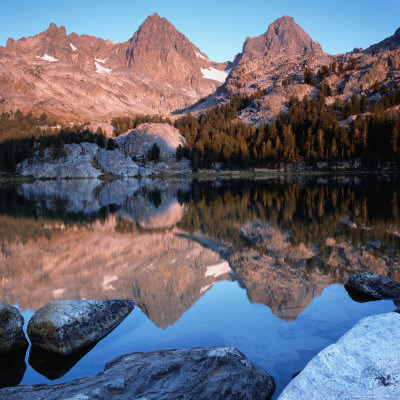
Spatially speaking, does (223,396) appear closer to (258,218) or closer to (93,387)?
(93,387)

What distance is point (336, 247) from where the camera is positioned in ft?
52.2

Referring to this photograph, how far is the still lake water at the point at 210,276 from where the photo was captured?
7990mm

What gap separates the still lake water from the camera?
799 cm

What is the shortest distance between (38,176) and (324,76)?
15453cm

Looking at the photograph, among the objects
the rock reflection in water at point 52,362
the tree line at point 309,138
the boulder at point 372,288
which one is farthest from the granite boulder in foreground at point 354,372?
the tree line at point 309,138

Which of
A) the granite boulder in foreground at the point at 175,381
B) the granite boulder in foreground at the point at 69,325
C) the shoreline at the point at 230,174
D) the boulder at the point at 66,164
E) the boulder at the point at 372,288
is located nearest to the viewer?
the granite boulder in foreground at the point at 175,381

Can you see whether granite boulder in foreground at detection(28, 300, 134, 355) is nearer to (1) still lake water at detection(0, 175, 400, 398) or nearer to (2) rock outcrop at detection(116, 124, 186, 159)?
(1) still lake water at detection(0, 175, 400, 398)

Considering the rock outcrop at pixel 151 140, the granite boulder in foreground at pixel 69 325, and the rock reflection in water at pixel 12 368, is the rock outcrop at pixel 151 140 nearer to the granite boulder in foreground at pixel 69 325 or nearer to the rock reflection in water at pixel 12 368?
the granite boulder in foreground at pixel 69 325

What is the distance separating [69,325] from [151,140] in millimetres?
137181

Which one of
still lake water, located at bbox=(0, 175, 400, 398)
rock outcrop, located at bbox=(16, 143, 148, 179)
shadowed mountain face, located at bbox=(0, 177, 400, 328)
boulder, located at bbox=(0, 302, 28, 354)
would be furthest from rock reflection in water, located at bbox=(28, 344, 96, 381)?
rock outcrop, located at bbox=(16, 143, 148, 179)

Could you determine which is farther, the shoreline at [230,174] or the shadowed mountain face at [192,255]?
the shoreline at [230,174]

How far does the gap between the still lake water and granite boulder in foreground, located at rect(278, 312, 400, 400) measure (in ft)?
6.64

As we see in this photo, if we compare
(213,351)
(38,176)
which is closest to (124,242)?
(213,351)

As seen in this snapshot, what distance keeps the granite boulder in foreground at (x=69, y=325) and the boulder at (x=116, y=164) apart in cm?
11619
